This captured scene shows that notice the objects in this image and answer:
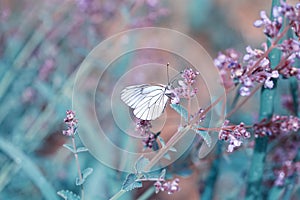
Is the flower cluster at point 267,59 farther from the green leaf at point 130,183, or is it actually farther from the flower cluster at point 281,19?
the green leaf at point 130,183

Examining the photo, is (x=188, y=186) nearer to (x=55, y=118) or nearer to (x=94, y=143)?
(x=55, y=118)

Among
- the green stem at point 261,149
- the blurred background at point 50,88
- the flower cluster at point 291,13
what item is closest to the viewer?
the flower cluster at point 291,13

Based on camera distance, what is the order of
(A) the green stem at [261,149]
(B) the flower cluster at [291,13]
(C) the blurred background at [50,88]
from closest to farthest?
(B) the flower cluster at [291,13] → (A) the green stem at [261,149] → (C) the blurred background at [50,88]

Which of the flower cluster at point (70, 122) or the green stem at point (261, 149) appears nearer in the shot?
the flower cluster at point (70, 122)

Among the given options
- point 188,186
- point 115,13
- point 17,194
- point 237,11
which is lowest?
point 17,194

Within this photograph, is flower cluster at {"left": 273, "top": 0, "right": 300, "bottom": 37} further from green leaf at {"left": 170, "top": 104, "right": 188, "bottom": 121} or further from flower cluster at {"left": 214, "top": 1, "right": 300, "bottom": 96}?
green leaf at {"left": 170, "top": 104, "right": 188, "bottom": 121}

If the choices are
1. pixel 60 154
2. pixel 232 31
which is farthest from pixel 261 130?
pixel 232 31

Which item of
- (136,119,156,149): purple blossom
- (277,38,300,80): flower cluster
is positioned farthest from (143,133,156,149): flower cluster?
(277,38,300,80): flower cluster

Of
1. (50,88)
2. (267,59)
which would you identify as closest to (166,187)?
(267,59)

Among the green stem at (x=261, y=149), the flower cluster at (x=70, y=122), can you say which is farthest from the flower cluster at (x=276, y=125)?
the flower cluster at (x=70, y=122)
